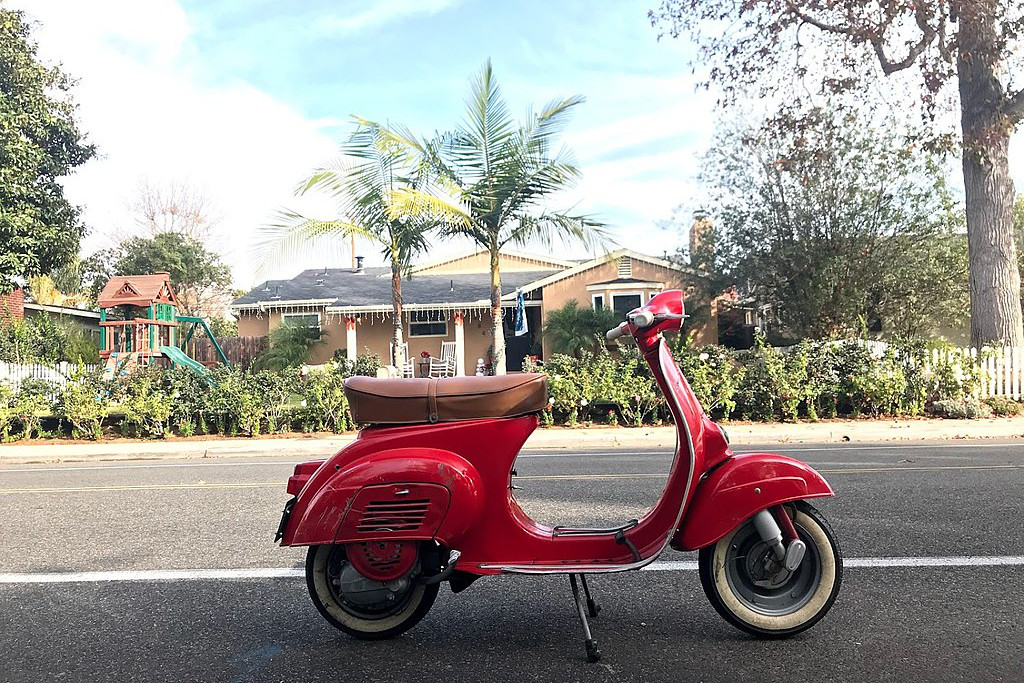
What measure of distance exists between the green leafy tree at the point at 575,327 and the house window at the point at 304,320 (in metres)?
8.22

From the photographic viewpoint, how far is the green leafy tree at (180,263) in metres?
37.6

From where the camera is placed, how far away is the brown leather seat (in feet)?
11.8

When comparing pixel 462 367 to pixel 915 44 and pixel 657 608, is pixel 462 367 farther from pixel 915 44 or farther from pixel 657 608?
pixel 657 608

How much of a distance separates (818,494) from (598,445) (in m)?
8.23

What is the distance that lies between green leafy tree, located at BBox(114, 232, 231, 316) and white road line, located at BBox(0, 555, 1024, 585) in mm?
33124

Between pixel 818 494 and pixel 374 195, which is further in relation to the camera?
pixel 374 195

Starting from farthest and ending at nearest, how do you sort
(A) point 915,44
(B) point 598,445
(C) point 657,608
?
(A) point 915,44, (B) point 598,445, (C) point 657,608

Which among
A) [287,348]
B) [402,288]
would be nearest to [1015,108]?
[402,288]

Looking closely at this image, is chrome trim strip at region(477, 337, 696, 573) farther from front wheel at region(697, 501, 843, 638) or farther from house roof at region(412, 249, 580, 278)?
house roof at region(412, 249, 580, 278)

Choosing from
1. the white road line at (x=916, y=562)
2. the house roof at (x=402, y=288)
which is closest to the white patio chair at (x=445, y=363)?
the house roof at (x=402, y=288)

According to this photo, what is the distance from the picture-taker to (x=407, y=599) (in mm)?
3658

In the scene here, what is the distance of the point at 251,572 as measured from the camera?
4879 mm

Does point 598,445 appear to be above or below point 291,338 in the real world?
below

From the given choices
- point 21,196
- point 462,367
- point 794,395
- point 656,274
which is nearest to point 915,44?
point 794,395
